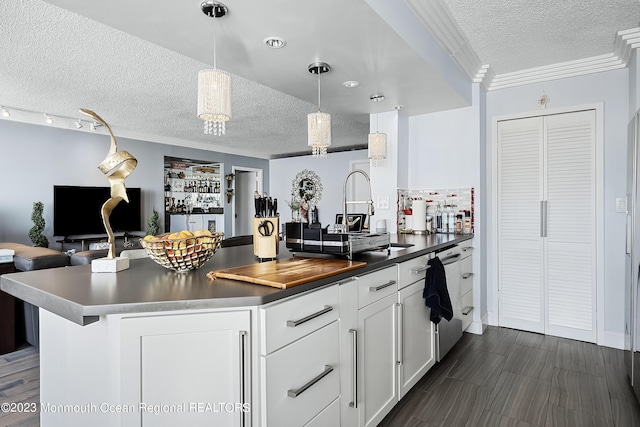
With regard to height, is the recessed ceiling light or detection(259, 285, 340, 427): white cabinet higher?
the recessed ceiling light

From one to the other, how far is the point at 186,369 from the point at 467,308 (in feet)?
8.80

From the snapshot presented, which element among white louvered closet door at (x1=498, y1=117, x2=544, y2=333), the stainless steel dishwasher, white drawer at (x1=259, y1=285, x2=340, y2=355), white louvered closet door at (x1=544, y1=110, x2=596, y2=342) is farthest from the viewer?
white louvered closet door at (x1=498, y1=117, x2=544, y2=333)

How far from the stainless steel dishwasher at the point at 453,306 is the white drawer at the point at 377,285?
74 cm

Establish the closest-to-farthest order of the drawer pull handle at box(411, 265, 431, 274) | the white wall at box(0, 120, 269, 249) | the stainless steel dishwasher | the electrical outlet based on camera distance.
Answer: the drawer pull handle at box(411, 265, 431, 274) → the stainless steel dishwasher → the electrical outlet → the white wall at box(0, 120, 269, 249)

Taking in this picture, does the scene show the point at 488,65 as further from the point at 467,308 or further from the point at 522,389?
the point at 522,389

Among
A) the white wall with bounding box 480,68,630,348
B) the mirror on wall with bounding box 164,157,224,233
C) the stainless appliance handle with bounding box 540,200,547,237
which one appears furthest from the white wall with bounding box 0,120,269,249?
the white wall with bounding box 480,68,630,348

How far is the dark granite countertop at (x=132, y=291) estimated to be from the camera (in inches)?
39.4

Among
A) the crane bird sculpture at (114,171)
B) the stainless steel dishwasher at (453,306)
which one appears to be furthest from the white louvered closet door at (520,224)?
the crane bird sculpture at (114,171)

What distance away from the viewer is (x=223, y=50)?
2152 mm

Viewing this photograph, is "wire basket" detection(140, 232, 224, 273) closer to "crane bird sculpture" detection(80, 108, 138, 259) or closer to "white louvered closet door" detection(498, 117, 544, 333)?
"crane bird sculpture" detection(80, 108, 138, 259)

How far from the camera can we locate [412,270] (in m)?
2.09

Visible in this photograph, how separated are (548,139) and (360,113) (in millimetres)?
1730

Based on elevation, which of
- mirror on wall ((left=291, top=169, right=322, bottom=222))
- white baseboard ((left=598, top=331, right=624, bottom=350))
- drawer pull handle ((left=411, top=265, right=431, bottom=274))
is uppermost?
mirror on wall ((left=291, top=169, right=322, bottom=222))

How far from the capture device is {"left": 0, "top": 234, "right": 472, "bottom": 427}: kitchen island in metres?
1.02
